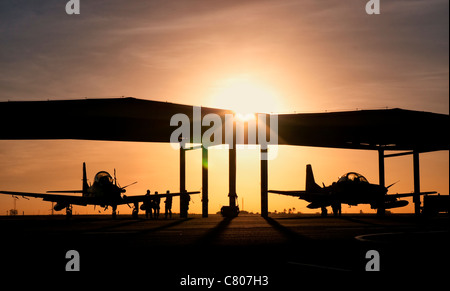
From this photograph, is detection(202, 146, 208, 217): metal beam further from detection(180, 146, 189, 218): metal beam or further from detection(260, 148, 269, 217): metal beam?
detection(260, 148, 269, 217): metal beam

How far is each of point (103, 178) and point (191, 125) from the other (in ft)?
28.5

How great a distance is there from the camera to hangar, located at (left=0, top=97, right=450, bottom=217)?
126 feet

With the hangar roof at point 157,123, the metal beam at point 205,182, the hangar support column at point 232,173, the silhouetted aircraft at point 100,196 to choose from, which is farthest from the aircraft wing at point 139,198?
the metal beam at point 205,182

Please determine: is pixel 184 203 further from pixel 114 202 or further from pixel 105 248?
pixel 105 248

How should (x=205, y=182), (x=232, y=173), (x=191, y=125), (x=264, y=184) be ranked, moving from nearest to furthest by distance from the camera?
(x=191, y=125) < (x=264, y=184) < (x=232, y=173) < (x=205, y=182)

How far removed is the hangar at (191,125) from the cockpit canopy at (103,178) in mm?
3877

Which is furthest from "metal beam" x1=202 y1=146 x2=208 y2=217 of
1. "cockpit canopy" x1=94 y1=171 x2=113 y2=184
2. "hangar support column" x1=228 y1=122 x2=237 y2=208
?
"cockpit canopy" x1=94 y1=171 x2=113 y2=184

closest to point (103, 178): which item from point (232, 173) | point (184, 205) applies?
point (232, 173)

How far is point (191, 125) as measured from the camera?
144 ft

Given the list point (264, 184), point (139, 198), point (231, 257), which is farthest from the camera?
point (264, 184)

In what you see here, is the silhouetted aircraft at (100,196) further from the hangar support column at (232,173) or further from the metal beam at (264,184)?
the metal beam at (264,184)

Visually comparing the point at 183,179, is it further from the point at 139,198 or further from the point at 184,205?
the point at 139,198

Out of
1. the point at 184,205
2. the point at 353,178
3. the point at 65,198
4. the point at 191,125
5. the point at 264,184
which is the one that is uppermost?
the point at 191,125

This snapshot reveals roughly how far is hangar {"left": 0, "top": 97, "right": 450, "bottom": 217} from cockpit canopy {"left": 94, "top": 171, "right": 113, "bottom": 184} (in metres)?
3.88
